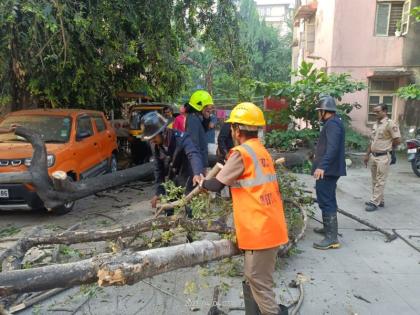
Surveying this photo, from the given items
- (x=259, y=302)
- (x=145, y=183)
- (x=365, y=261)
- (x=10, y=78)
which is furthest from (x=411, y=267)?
(x=10, y=78)

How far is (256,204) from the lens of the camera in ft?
9.62

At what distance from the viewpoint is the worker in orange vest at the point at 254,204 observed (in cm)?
294

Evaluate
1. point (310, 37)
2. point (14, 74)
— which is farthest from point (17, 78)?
point (310, 37)

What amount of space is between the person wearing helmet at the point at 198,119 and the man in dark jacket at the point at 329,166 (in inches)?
58.0

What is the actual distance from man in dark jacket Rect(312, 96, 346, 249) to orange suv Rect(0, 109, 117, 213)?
4158mm

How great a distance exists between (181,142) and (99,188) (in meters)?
2.98

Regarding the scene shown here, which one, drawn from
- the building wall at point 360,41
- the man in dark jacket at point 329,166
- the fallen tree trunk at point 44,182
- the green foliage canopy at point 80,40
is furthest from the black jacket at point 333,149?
the building wall at point 360,41

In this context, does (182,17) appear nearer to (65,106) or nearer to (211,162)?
(211,162)

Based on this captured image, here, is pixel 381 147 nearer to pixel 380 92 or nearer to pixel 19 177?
pixel 19 177

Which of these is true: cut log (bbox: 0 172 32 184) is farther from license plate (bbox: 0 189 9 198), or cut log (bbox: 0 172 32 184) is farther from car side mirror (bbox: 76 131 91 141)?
car side mirror (bbox: 76 131 91 141)

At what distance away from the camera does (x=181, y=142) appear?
177 inches

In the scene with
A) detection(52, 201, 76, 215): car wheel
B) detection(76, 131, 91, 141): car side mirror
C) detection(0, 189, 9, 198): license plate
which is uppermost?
detection(76, 131, 91, 141): car side mirror

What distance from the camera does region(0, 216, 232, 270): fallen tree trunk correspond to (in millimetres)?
3662

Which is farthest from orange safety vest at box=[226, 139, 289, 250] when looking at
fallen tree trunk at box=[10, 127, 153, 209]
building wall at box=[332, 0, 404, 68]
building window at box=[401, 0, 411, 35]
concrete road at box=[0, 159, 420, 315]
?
building window at box=[401, 0, 411, 35]
